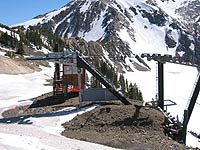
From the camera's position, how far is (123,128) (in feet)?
97.6

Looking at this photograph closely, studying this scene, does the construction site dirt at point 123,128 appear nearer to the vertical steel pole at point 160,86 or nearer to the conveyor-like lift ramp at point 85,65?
the vertical steel pole at point 160,86

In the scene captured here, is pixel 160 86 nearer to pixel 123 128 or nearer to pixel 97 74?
pixel 97 74

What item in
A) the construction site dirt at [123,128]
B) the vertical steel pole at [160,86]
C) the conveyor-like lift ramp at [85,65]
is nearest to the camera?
the construction site dirt at [123,128]

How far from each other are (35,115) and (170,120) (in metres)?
11.2

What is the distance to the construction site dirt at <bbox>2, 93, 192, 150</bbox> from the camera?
2645 centimetres

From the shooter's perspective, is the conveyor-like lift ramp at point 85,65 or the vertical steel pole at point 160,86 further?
the conveyor-like lift ramp at point 85,65

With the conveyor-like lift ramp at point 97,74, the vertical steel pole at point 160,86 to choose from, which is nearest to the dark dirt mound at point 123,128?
the vertical steel pole at point 160,86

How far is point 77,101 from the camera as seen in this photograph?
1612 inches

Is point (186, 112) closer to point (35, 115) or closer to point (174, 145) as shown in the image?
point (174, 145)

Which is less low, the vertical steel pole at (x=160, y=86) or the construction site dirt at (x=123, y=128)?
the vertical steel pole at (x=160, y=86)

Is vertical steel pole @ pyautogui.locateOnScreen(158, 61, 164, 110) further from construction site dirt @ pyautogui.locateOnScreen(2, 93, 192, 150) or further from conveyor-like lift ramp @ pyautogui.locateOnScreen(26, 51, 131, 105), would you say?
conveyor-like lift ramp @ pyautogui.locateOnScreen(26, 51, 131, 105)

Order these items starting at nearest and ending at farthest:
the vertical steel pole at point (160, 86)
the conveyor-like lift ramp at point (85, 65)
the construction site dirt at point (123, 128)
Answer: the construction site dirt at point (123, 128), the vertical steel pole at point (160, 86), the conveyor-like lift ramp at point (85, 65)

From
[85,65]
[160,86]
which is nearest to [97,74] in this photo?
[85,65]

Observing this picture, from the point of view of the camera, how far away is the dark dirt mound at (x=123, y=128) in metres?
26.5
